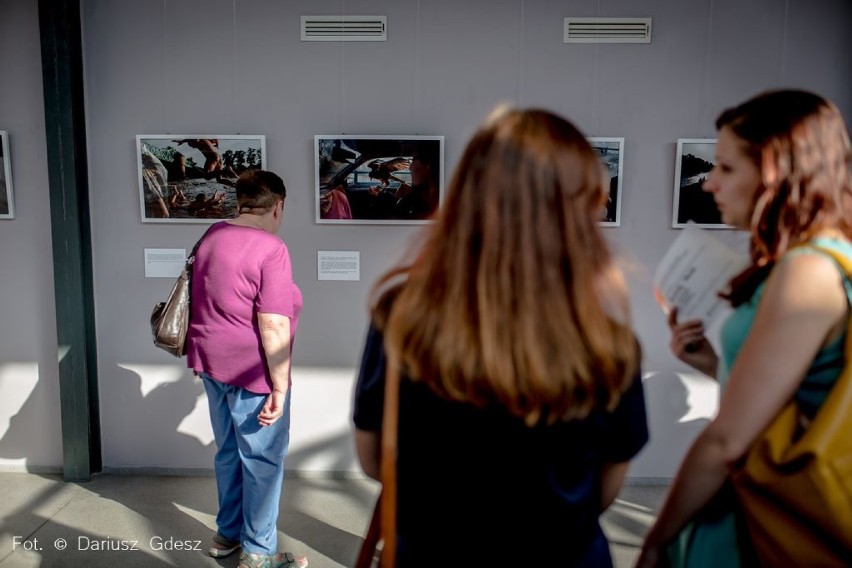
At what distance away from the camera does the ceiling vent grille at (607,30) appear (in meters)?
3.38

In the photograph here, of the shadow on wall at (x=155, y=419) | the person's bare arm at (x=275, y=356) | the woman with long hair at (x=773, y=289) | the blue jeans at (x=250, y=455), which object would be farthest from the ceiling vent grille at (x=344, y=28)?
the woman with long hair at (x=773, y=289)

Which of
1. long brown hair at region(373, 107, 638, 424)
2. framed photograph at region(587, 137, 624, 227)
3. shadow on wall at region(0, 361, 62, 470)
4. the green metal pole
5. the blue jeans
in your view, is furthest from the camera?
shadow on wall at region(0, 361, 62, 470)

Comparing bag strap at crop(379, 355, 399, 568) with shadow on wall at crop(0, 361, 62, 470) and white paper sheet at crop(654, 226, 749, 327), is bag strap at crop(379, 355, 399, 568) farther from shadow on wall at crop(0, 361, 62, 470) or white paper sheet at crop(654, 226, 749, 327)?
shadow on wall at crop(0, 361, 62, 470)

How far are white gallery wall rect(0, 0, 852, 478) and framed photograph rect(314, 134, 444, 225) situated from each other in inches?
3.3

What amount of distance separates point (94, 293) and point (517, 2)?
3.21m

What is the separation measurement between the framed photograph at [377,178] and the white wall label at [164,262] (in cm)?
93

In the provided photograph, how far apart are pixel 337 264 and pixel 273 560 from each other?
1.70m

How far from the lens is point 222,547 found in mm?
2852

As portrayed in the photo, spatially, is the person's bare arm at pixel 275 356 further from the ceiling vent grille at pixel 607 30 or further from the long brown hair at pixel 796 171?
the ceiling vent grille at pixel 607 30

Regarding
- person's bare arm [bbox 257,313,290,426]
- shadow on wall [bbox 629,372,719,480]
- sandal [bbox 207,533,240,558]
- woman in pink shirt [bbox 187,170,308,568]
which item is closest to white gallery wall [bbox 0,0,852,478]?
shadow on wall [bbox 629,372,719,480]

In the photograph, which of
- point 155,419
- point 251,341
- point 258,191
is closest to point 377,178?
point 258,191

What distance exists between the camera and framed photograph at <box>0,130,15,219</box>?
11.6ft

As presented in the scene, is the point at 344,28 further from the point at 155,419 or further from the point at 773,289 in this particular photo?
the point at 773,289

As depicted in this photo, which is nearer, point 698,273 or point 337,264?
point 698,273
